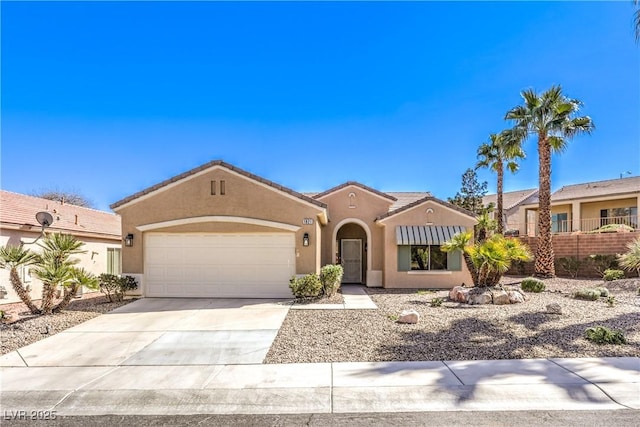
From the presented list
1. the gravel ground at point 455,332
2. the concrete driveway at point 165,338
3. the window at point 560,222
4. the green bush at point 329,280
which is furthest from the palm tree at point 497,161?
the concrete driveway at point 165,338

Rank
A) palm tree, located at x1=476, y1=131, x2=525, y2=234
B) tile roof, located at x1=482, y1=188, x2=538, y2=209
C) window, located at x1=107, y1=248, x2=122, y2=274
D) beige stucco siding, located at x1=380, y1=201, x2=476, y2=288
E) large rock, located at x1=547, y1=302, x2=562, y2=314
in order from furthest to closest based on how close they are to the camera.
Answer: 1. tile roof, located at x1=482, y1=188, x2=538, y2=209
2. palm tree, located at x1=476, y1=131, x2=525, y2=234
3. window, located at x1=107, y1=248, x2=122, y2=274
4. beige stucco siding, located at x1=380, y1=201, x2=476, y2=288
5. large rock, located at x1=547, y1=302, x2=562, y2=314

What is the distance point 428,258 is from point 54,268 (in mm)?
16343

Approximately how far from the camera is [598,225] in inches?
1227

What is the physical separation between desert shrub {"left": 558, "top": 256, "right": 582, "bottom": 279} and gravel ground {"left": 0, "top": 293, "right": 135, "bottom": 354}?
83.6 feet

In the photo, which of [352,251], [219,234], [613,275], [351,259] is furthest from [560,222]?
[219,234]

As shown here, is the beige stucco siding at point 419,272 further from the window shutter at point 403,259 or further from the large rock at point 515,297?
the large rock at point 515,297

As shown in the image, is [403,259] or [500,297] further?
[403,259]

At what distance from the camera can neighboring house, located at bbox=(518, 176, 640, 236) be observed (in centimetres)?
2911

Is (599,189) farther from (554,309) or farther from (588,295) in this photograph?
(554,309)

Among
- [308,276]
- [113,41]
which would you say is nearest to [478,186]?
[308,276]

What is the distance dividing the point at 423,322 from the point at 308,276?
5305mm

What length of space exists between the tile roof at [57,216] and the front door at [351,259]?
14067mm

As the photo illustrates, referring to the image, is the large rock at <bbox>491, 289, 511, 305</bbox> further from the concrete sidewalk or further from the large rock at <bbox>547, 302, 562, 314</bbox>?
the concrete sidewalk

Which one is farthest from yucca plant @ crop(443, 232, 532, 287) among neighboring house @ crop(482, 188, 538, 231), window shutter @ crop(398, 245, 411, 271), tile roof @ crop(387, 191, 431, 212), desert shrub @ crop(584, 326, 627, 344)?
neighboring house @ crop(482, 188, 538, 231)
